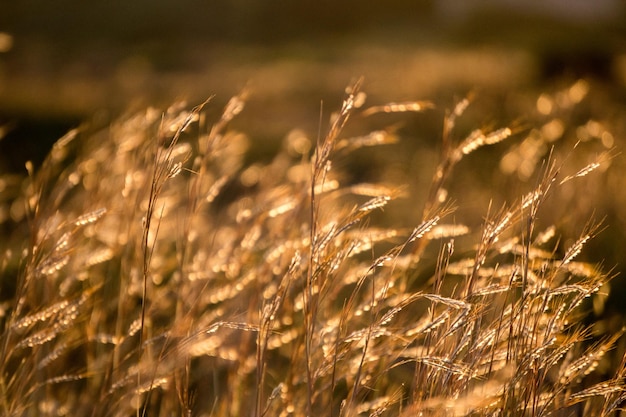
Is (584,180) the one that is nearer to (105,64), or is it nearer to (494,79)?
(494,79)

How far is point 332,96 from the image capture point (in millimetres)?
10695

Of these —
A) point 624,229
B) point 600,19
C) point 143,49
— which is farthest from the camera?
point 143,49

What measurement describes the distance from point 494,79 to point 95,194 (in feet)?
26.2

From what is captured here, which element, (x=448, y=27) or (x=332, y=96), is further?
(x=448, y=27)

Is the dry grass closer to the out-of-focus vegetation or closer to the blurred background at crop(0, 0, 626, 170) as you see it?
the out-of-focus vegetation

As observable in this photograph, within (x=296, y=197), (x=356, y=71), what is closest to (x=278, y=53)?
(x=356, y=71)

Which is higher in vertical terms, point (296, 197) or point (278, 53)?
point (296, 197)

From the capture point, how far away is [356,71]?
12.7 metres

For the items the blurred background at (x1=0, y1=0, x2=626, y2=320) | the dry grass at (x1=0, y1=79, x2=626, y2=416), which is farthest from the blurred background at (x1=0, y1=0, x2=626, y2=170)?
the dry grass at (x1=0, y1=79, x2=626, y2=416)

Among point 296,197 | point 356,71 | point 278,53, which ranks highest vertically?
point 296,197

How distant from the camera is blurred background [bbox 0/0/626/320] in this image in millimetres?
4391

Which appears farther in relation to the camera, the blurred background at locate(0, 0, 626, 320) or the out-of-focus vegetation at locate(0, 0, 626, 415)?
the blurred background at locate(0, 0, 626, 320)

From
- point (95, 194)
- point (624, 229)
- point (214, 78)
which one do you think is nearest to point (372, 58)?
point (214, 78)

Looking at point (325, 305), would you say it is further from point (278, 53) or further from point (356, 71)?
point (278, 53)
